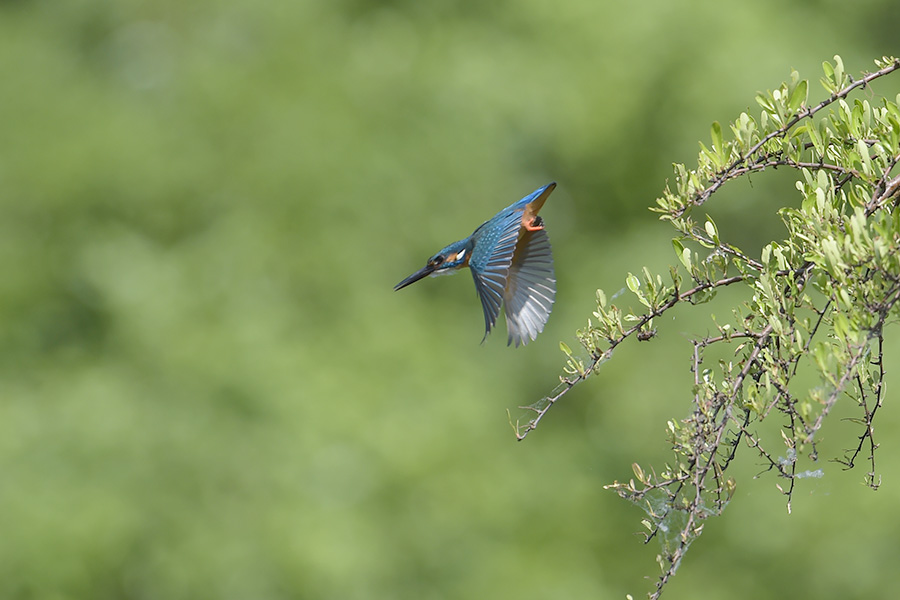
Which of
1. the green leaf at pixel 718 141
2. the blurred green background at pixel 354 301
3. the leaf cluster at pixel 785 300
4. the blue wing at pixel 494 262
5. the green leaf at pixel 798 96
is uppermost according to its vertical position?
the blurred green background at pixel 354 301

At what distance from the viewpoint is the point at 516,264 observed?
2.85m

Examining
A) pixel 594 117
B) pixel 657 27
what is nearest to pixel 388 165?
pixel 594 117

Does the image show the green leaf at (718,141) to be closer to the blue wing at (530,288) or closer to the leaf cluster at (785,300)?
the leaf cluster at (785,300)

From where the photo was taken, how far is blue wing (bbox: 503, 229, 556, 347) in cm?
275

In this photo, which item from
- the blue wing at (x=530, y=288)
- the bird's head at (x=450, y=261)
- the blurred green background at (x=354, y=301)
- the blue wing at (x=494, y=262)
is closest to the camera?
the blue wing at (x=494, y=262)

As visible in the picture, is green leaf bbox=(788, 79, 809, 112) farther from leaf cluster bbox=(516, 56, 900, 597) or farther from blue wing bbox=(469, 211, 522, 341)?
blue wing bbox=(469, 211, 522, 341)

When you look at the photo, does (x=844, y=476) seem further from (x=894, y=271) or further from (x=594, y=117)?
(x=894, y=271)

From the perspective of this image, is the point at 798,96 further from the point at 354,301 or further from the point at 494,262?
the point at 354,301

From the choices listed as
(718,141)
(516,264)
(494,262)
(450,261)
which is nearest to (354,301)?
(450,261)

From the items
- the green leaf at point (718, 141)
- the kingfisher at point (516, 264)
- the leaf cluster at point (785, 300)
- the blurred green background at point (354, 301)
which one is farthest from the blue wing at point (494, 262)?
the blurred green background at point (354, 301)

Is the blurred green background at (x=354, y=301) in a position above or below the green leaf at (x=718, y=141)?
above

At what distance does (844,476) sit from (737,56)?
311 cm

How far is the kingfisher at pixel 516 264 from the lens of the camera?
99.7 inches

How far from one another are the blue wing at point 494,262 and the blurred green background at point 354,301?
470cm
